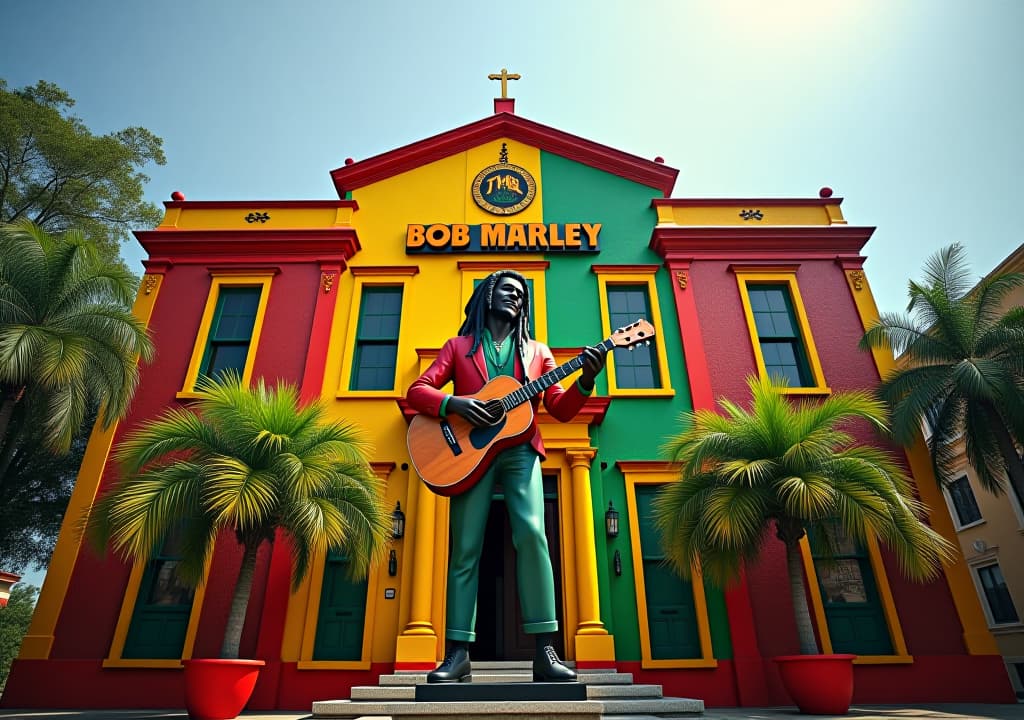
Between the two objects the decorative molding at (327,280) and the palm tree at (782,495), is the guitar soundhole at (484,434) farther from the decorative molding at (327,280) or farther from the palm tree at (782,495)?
the decorative molding at (327,280)

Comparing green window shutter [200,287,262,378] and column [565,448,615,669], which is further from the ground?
green window shutter [200,287,262,378]

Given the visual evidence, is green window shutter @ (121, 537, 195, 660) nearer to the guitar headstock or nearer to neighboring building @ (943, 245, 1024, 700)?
the guitar headstock

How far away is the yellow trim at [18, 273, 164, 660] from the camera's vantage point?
800 cm

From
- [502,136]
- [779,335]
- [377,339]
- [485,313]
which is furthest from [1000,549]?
[485,313]

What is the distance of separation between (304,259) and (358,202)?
1712 mm

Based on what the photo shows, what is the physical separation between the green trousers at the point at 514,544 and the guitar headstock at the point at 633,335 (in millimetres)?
1146

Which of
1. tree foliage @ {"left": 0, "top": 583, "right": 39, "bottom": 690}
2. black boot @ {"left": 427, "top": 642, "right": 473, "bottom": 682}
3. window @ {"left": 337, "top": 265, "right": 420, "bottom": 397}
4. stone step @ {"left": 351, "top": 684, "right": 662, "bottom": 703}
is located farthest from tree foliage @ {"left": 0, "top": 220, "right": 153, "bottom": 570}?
tree foliage @ {"left": 0, "top": 583, "right": 39, "bottom": 690}

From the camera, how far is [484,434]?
13.3 ft

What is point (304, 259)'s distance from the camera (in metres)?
11.0

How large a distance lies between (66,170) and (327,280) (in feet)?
29.8

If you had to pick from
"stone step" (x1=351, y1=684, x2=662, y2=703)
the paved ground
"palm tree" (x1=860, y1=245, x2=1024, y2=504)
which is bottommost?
the paved ground

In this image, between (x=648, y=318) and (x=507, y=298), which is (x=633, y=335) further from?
(x=648, y=318)

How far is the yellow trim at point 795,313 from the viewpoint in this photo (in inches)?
386

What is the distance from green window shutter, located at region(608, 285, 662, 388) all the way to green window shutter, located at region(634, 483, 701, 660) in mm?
2209
